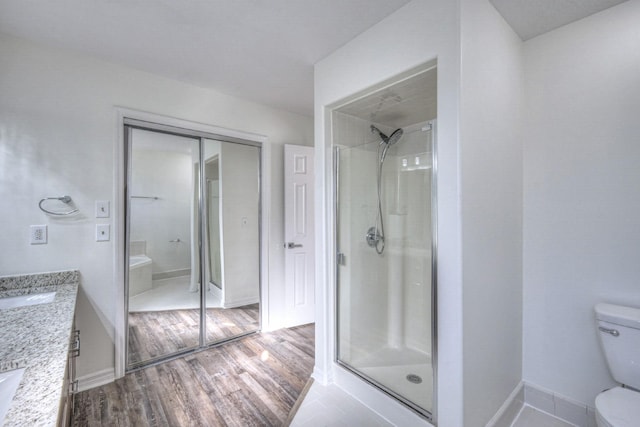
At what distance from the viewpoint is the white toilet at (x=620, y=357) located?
1279 mm

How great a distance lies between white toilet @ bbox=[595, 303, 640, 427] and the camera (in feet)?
4.20

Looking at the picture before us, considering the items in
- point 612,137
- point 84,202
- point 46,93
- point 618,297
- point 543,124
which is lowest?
point 618,297

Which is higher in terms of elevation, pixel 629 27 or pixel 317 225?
pixel 629 27

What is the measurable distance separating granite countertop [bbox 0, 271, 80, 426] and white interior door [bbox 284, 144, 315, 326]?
1877 millimetres

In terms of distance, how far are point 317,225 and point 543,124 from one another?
1.70m

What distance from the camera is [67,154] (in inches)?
78.3

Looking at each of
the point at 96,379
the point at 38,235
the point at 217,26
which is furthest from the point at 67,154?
the point at 96,379

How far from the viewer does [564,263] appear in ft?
5.83

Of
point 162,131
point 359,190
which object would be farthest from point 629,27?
point 162,131

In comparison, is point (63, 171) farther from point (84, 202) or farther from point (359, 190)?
point (359, 190)

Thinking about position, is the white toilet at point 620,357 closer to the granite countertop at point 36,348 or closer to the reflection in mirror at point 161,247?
the granite countertop at point 36,348

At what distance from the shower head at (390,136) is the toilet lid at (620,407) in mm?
1832

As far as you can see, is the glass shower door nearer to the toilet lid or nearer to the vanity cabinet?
the toilet lid

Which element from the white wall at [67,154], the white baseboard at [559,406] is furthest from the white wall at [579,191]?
the white wall at [67,154]
